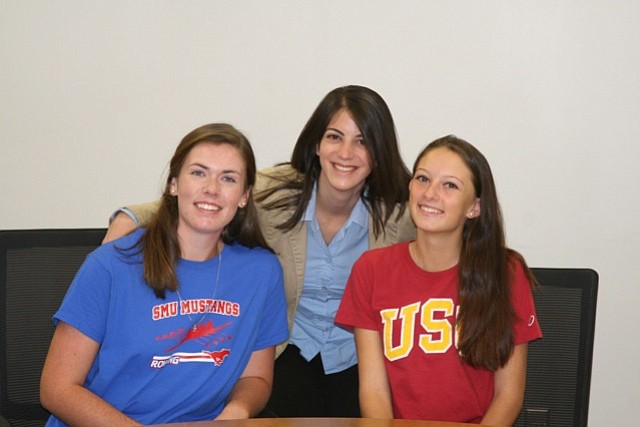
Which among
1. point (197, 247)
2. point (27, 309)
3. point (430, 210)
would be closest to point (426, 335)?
point (430, 210)

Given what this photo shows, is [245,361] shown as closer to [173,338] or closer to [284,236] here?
[173,338]

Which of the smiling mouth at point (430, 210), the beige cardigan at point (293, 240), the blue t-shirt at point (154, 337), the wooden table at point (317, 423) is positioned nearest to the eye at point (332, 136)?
the beige cardigan at point (293, 240)

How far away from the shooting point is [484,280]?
7.69 feet

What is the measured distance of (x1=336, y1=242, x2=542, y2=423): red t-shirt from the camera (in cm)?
229

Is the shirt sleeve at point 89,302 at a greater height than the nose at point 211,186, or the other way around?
the nose at point 211,186

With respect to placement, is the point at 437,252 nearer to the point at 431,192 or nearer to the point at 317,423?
the point at 431,192

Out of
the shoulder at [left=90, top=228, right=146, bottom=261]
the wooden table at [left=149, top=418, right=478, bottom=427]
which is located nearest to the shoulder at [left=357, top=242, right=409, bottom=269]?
the shoulder at [left=90, top=228, right=146, bottom=261]

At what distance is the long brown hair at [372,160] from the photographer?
2604 mm

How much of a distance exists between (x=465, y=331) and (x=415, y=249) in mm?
299

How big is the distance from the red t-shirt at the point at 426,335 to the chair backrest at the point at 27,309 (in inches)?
28.7

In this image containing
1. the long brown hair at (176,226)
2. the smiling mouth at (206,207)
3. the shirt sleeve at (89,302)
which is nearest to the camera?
the shirt sleeve at (89,302)

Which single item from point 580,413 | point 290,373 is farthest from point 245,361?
point 580,413

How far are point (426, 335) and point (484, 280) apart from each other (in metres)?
0.20

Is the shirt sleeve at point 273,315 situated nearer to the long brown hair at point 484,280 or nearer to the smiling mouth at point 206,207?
the smiling mouth at point 206,207
